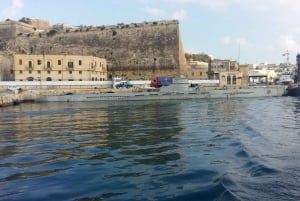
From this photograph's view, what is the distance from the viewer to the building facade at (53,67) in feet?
222

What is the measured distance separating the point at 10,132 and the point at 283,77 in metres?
71.7

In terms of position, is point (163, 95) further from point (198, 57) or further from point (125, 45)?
point (198, 57)

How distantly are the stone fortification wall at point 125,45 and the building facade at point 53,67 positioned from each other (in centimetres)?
763

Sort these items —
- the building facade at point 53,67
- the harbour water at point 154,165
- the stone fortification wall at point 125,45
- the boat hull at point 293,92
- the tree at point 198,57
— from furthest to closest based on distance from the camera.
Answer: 1. the tree at point 198,57
2. the stone fortification wall at point 125,45
3. the building facade at point 53,67
4. the boat hull at point 293,92
5. the harbour water at point 154,165

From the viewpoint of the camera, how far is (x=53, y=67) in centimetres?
6869

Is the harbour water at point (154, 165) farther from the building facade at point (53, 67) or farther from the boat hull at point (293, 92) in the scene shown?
the building facade at point (53, 67)

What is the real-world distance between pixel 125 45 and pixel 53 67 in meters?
15.9

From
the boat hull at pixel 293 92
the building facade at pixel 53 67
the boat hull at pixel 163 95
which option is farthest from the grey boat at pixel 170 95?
the building facade at pixel 53 67

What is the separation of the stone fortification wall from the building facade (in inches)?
300

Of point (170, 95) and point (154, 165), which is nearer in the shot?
point (154, 165)

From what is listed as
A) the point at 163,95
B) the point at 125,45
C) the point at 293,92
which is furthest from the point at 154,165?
the point at 125,45

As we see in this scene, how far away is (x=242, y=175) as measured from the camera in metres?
9.21

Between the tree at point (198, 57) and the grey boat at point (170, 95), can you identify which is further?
the tree at point (198, 57)

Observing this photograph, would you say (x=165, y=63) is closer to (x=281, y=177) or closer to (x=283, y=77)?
(x=283, y=77)
